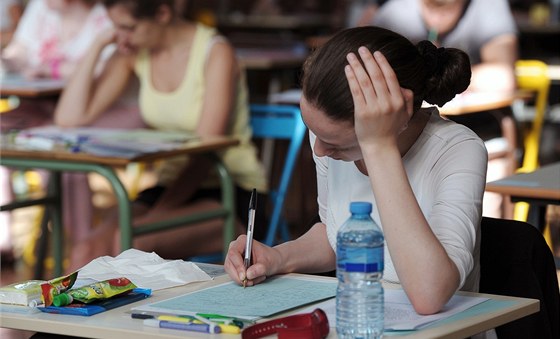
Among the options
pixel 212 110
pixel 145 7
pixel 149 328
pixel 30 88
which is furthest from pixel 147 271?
pixel 30 88

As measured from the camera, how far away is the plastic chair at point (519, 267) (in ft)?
6.24

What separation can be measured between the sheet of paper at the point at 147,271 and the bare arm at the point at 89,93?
2355 millimetres

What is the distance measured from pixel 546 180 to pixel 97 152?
4.46 feet

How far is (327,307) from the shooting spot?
162cm


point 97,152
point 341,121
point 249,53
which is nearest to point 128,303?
point 341,121

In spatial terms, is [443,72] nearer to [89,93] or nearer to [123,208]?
[123,208]

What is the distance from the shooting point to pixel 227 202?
3580 millimetres

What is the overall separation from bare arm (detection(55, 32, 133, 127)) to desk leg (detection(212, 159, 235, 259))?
795mm

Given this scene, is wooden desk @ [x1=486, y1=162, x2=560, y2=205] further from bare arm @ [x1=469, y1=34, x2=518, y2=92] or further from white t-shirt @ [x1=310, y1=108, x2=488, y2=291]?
bare arm @ [x1=469, y1=34, x2=518, y2=92]

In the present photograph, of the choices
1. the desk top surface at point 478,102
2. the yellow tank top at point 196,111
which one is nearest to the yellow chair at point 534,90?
the desk top surface at point 478,102

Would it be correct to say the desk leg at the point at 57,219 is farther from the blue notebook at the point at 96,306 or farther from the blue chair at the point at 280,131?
the blue notebook at the point at 96,306

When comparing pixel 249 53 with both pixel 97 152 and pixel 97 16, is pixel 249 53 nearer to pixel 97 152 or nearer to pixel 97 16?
pixel 97 16

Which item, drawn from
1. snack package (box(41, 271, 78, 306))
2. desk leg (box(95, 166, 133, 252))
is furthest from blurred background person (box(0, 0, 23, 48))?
snack package (box(41, 271, 78, 306))

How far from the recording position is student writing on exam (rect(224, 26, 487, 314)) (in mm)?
1621
